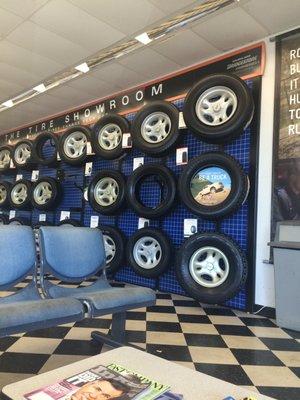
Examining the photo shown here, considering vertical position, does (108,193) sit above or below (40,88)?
below

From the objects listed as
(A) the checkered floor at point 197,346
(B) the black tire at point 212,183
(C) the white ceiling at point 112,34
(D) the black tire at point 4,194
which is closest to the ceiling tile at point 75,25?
(C) the white ceiling at point 112,34

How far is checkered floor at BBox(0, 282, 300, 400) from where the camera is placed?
2047mm

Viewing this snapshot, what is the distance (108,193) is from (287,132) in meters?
2.57

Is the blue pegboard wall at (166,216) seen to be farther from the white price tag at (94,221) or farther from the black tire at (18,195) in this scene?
the black tire at (18,195)

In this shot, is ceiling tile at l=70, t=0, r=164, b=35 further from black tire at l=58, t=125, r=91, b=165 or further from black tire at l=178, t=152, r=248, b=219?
black tire at l=58, t=125, r=91, b=165

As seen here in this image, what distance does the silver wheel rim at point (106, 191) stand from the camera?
4.92 meters

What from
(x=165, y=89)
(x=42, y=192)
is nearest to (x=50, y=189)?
(x=42, y=192)

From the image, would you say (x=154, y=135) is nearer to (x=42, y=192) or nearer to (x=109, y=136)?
(x=109, y=136)

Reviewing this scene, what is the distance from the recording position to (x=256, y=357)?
2.38 metres

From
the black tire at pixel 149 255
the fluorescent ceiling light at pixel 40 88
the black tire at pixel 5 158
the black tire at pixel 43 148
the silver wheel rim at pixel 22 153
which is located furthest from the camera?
the black tire at pixel 5 158

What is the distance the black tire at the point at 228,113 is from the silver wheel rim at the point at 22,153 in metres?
3.95

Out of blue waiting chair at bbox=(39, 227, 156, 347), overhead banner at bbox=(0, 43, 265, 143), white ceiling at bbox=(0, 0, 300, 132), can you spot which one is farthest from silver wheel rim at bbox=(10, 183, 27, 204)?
blue waiting chair at bbox=(39, 227, 156, 347)

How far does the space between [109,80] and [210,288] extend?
127 inches

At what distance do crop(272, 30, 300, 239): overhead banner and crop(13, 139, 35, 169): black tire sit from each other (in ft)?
14.6
